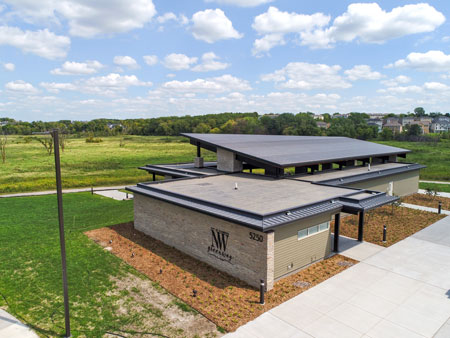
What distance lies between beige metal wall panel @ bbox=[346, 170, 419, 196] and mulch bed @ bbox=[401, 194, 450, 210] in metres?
0.79

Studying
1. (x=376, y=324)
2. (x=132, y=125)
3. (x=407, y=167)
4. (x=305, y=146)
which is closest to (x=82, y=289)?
(x=376, y=324)

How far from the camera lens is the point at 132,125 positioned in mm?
182875

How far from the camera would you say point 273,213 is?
14656 millimetres

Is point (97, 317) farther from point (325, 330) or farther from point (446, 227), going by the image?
point (446, 227)

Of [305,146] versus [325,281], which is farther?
[305,146]

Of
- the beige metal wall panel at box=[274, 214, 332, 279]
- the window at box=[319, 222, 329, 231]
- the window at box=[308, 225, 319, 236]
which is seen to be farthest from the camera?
the window at box=[319, 222, 329, 231]

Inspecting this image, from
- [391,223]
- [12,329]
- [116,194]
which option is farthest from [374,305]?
[116,194]

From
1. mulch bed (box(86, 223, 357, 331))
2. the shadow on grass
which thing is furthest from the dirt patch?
the shadow on grass

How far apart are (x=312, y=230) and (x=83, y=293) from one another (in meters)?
11.8

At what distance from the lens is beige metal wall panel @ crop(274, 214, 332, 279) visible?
15078 millimetres

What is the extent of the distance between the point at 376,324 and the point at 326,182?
13506mm

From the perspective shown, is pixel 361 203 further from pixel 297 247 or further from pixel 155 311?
pixel 155 311

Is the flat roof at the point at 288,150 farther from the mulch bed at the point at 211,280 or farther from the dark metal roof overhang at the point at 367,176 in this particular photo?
the mulch bed at the point at 211,280

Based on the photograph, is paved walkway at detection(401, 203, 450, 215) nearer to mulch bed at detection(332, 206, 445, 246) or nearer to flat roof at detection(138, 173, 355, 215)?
mulch bed at detection(332, 206, 445, 246)
